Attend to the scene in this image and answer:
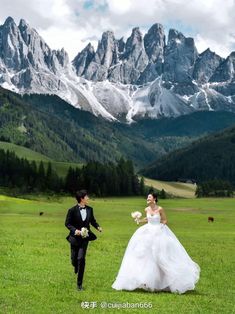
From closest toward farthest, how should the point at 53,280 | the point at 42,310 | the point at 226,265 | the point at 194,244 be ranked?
the point at 42,310 < the point at 53,280 < the point at 226,265 < the point at 194,244

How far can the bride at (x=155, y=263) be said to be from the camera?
2588cm

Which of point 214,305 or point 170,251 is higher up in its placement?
point 170,251

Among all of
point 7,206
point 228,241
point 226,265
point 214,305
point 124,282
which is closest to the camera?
point 214,305

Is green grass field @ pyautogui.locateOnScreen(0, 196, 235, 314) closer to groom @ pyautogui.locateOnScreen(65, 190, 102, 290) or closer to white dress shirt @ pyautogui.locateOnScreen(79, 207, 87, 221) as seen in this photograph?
groom @ pyautogui.locateOnScreen(65, 190, 102, 290)

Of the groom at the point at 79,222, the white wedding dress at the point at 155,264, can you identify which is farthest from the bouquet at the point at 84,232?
the white wedding dress at the point at 155,264

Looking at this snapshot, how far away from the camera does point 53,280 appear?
1128 inches

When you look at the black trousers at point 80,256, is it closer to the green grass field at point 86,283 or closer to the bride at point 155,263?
the green grass field at point 86,283

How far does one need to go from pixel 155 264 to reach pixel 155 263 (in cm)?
5

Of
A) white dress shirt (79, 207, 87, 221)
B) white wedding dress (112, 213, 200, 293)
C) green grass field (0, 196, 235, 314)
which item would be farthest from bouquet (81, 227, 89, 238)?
white wedding dress (112, 213, 200, 293)

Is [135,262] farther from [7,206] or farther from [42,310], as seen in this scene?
[7,206]

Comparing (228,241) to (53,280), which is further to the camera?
(228,241)

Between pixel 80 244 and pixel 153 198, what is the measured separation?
4046mm

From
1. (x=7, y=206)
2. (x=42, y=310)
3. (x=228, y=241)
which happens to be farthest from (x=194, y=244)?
(x=7, y=206)

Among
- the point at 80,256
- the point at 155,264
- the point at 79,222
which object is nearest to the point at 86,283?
the point at 80,256
